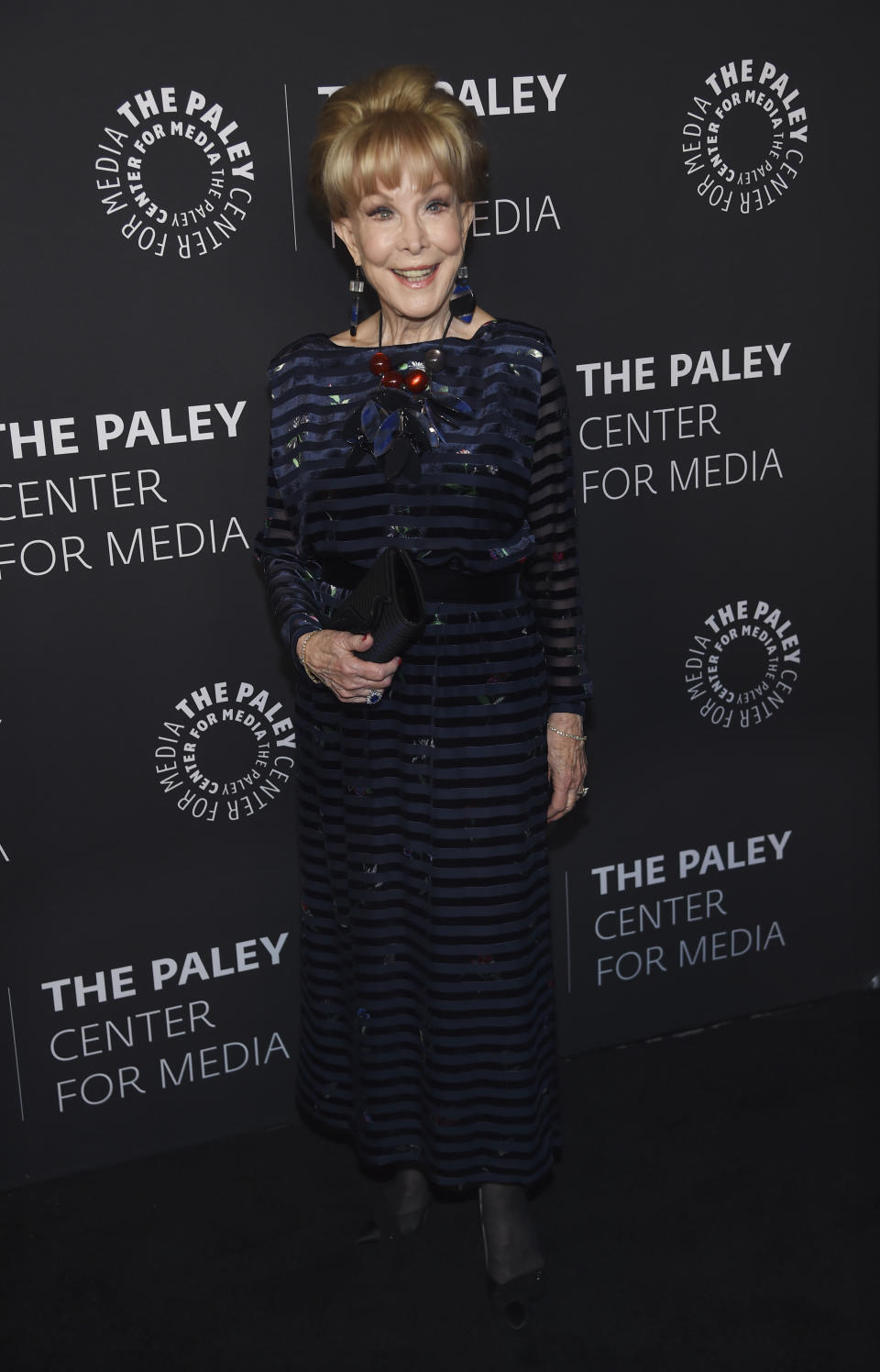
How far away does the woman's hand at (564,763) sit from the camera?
2568 mm

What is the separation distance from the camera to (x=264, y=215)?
269 cm

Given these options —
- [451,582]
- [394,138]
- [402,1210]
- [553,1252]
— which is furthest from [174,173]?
[553,1252]

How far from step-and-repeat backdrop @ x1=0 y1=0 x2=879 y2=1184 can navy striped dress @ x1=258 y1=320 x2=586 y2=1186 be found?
1.08 ft

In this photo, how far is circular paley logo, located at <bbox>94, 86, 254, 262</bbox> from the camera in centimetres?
257

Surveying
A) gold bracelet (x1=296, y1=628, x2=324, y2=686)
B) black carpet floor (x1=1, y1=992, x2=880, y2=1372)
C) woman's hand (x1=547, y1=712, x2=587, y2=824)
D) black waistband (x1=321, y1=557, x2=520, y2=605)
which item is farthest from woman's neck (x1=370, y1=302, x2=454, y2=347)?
black carpet floor (x1=1, y1=992, x2=880, y2=1372)

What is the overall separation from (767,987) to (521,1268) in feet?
3.70

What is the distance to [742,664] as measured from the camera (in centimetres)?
327

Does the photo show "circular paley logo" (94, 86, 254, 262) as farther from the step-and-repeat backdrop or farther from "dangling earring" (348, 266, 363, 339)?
"dangling earring" (348, 266, 363, 339)

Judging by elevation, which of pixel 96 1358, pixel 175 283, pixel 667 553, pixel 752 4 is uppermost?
pixel 752 4

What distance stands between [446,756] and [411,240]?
80 cm

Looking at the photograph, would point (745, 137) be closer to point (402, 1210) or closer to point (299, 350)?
point (299, 350)

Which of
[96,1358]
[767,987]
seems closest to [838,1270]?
[767,987]

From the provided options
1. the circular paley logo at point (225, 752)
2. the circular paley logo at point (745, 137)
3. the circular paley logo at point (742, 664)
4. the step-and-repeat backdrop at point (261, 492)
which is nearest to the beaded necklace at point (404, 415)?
the step-and-repeat backdrop at point (261, 492)

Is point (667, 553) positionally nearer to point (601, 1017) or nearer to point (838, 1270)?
point (601, 1017)
